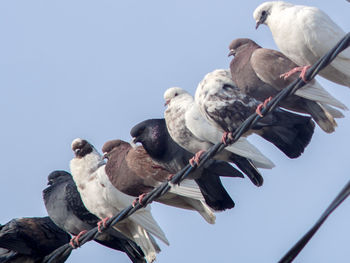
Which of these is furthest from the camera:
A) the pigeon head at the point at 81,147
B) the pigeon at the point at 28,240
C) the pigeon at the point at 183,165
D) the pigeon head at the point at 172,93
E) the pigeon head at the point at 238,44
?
the pigeon head at the point at 81,147

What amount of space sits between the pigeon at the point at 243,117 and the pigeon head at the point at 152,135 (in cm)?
66

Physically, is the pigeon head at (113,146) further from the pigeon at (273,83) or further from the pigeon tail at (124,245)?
the pigeon at (273,83)

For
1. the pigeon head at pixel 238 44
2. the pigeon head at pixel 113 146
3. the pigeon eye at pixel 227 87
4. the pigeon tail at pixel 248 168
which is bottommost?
the pigeon tail at pixel 248 168

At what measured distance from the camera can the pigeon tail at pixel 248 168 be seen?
6.51 meters

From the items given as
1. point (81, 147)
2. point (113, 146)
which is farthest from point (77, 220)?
point (113, 146)

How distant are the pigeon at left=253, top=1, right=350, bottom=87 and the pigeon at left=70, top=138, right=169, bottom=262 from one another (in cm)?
241

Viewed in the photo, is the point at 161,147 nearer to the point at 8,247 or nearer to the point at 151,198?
the point at 151,198

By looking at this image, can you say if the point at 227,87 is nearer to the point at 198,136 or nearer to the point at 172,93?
the point at 198,136

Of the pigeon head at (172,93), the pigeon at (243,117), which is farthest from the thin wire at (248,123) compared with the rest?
the pigeon head at (172,93)

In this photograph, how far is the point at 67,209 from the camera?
26.9ft

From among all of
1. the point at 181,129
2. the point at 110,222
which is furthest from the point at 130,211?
the point at 181,129

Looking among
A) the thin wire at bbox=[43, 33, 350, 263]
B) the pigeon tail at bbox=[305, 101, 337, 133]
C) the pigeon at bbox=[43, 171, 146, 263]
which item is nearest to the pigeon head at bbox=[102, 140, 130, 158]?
the pigeon at bbox=[43, 171, 146, 263]

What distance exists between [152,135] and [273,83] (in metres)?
1.45

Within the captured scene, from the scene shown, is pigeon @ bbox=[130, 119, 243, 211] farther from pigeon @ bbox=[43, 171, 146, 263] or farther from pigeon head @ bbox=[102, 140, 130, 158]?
pigeon @ bbox=[43, 171, 146, 263]
